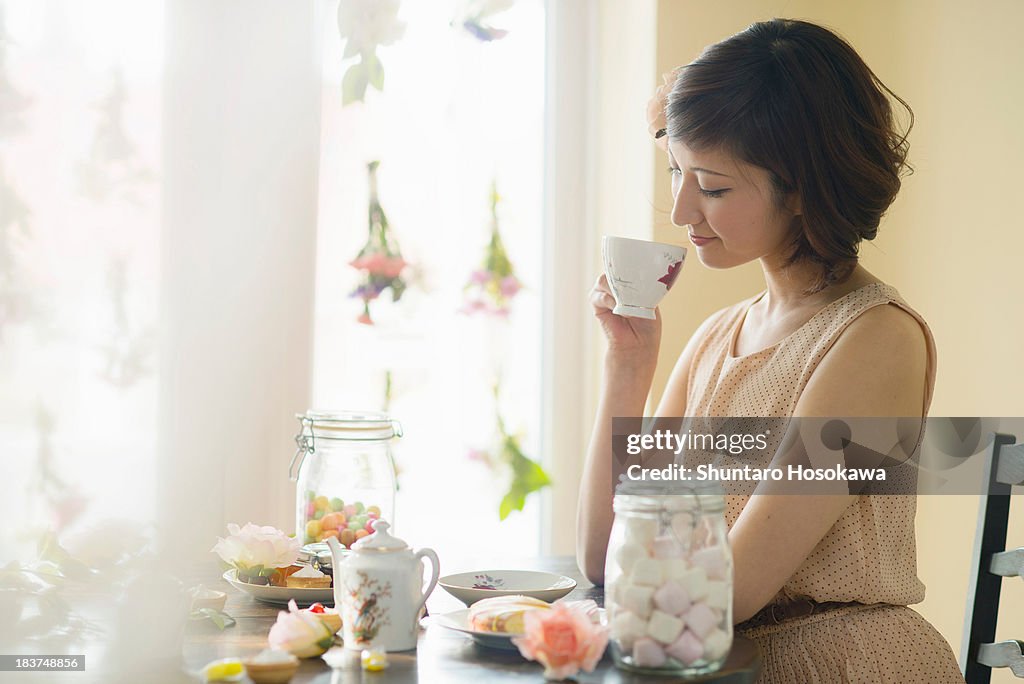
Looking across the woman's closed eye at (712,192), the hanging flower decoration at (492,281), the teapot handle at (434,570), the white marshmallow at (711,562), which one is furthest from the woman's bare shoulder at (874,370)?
the hanging flower decoration at (492,281)

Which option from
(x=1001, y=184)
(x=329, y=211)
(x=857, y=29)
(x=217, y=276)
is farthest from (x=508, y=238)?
(x=1001, y=184)

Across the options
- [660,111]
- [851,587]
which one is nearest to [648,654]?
[851,587]

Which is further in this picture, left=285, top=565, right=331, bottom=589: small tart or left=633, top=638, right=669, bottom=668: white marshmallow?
left=285, top=565, right=331, bottom=589: small tart

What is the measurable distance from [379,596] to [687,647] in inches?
11.1

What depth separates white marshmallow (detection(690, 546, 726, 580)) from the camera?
805 mm

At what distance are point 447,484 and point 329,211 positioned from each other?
2.09ft

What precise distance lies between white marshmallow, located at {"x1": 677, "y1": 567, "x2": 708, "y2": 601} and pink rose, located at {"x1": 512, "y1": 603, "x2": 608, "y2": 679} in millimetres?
85

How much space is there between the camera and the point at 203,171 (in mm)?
1663

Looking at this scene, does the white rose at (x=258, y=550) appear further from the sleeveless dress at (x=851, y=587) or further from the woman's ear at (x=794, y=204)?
the woman's ear at (x=794, y=204)

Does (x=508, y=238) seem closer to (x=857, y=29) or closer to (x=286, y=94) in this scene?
(x=286, y=94)

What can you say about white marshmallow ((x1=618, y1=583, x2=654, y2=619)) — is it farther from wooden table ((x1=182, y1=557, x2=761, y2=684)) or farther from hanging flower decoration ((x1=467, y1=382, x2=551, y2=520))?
hanging flower decoration ((x1=467, y1=382, x2=551, y2=520))

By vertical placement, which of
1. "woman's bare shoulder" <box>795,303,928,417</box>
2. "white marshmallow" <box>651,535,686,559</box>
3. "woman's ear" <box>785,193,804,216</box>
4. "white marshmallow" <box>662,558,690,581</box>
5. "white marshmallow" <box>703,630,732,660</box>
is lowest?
"white marshmallow" <box>703,630,732,660</box>

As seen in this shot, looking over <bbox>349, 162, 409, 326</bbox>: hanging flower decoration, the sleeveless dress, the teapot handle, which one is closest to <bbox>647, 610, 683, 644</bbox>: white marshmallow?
the teapot handle

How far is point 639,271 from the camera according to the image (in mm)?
1196
